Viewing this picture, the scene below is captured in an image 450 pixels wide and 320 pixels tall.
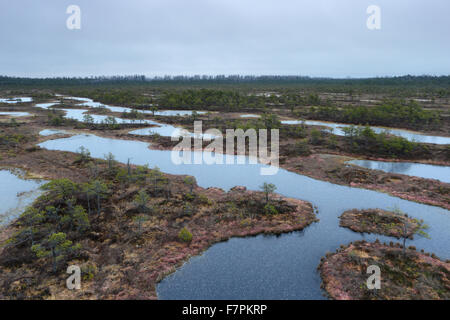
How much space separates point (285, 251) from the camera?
27.0m

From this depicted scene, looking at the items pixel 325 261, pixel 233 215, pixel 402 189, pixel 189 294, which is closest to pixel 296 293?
pixel 325 261

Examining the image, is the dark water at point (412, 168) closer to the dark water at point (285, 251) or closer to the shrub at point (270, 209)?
the dark water at point (285, 251)

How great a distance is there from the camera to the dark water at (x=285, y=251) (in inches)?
859

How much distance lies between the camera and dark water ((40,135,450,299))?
71.6 feet

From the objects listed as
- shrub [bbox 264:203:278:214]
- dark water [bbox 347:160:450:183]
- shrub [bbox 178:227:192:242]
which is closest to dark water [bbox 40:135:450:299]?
shrub [bbox 178:227:192:242]

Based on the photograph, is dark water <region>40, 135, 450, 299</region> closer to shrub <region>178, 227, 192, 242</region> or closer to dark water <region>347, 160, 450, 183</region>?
shrub <region>178, 227, 192, 242</region>

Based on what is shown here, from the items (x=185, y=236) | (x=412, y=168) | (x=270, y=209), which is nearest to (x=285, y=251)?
(x=270, y=209)

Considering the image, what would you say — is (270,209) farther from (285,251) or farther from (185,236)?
(185,236)

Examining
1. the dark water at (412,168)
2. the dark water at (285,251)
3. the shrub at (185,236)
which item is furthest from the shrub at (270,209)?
the dark water at (412,168)

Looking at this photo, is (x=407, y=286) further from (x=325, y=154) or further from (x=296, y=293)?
(x=325, y=154)

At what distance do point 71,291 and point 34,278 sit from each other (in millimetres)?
3888

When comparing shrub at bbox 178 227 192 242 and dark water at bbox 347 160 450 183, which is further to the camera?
dark water at bbox 347 160 450 183

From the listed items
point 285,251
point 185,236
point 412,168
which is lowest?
point 285,251

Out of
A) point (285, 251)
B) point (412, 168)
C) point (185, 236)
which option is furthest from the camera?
point (412, 168)
